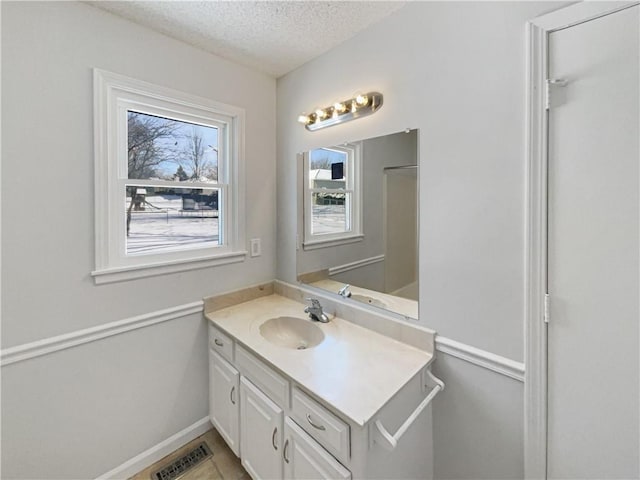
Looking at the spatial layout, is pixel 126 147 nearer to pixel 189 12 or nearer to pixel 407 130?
pixel 189 12

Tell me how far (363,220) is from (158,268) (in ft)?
4.12

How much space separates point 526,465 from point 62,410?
83.1 inches

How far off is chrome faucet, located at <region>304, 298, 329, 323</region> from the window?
40cm

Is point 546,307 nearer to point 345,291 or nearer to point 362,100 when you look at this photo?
point 345,291

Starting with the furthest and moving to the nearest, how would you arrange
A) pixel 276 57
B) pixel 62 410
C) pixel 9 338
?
pixel 276 57
pixel 62 410
pixel 9 338

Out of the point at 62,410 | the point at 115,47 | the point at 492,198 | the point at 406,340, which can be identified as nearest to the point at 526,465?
the point at 406,340

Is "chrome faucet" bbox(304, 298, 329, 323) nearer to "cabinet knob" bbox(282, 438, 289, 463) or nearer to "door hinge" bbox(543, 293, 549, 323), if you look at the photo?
"cabinet knob" bbox(282, 438, 289, 463)

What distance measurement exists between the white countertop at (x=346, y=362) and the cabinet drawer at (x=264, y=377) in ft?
0.22

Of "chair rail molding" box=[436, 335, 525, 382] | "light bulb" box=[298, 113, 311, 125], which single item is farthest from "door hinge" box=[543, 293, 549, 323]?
"light bulb" box=[298, 113, 311, 125]

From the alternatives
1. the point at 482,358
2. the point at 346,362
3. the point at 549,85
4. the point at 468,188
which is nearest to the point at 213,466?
the point at 346,362

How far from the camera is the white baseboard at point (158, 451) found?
155 centimetres

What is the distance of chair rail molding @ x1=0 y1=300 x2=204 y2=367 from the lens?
125cm

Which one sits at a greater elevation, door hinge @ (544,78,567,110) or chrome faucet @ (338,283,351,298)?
door hinge @ (544,78,567,110)

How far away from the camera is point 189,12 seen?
1.42 metres
